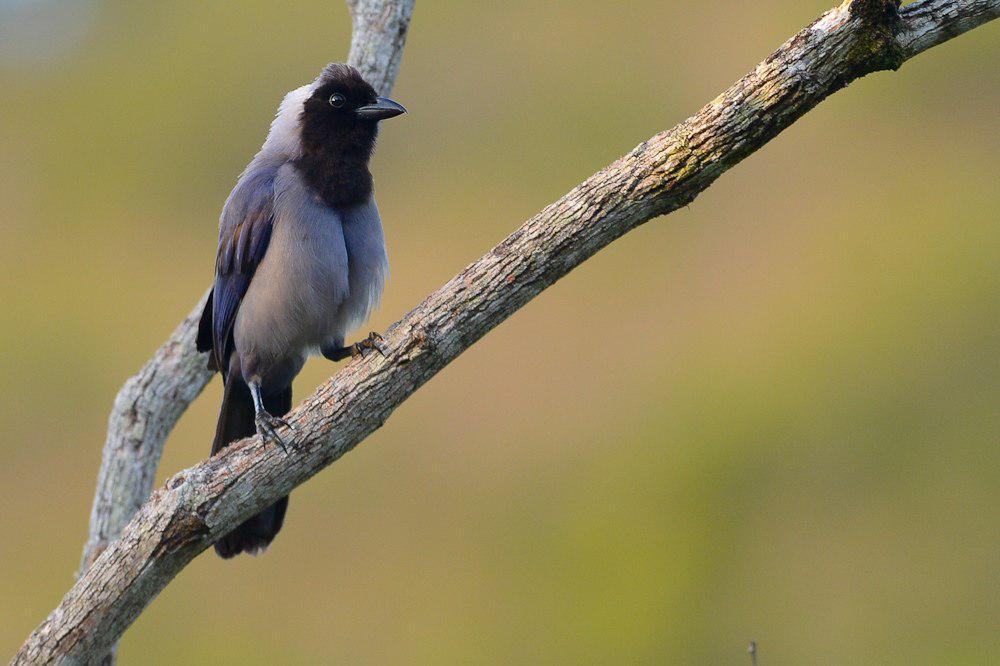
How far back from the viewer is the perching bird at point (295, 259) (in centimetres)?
436

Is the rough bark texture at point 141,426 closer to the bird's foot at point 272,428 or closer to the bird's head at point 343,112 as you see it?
the bird's head at point 343,112

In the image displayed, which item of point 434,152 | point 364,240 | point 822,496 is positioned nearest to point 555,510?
point 822,496

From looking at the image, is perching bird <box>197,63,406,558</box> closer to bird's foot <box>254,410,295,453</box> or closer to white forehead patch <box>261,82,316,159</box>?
white forehead patch <box>261,82,316,159</box>

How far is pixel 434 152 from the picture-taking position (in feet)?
38.1

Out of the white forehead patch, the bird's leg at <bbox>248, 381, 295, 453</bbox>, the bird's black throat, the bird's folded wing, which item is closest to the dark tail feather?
the bird's folded wing

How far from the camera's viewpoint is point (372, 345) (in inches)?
142

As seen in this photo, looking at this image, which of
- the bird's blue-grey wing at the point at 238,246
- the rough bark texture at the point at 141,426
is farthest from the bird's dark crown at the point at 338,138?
the rough bark texture at the point at 141,426

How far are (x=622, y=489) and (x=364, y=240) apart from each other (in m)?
5.61

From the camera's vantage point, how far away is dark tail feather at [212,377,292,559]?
4.41 meters

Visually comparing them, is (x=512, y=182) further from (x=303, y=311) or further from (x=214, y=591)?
(x=303, y=311)

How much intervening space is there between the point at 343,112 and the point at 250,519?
6.34 feet

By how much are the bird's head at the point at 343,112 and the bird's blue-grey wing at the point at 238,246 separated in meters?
0.30

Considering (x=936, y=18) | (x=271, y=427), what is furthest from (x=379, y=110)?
(x=936, y=18)

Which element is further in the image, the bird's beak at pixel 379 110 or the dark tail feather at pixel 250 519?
the bird's beak at pixel 379 110
